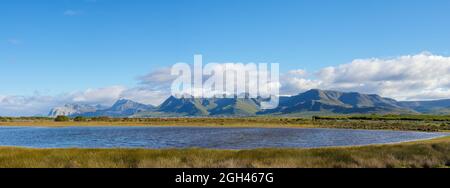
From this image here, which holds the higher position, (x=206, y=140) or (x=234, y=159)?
(x=234, y=159)

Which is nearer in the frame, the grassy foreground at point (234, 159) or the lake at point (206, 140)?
the grassy foreground at point (234, 159)

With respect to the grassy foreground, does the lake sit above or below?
below

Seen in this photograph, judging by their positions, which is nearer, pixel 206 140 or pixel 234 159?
pixel 234 159

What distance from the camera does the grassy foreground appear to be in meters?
25.8

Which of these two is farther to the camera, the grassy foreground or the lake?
the lake

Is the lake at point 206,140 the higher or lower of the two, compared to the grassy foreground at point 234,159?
lower

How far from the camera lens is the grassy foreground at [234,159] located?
2583 cm

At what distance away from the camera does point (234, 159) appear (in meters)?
27.5
